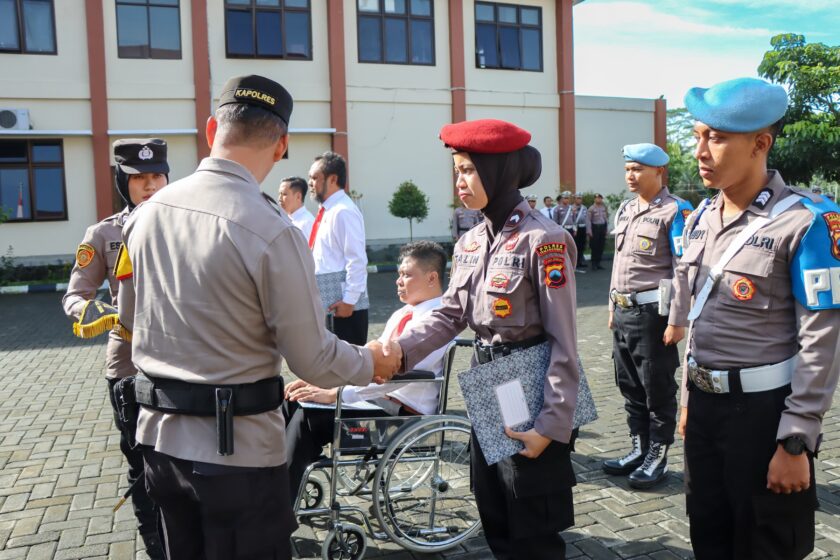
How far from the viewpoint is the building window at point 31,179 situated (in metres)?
18.5

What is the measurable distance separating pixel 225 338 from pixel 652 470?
10.4 ft

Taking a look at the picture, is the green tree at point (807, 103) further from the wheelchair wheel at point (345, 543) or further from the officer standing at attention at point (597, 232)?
the wheelchair wheel at point (345, 543)

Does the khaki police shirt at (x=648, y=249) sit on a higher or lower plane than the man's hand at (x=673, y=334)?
higher

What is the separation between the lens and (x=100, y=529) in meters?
4.03

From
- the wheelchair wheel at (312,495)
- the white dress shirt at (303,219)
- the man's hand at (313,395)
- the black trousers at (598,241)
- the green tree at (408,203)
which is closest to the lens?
the man's hand at (313,395)

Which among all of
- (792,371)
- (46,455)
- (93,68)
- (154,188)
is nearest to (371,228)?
(93,68)

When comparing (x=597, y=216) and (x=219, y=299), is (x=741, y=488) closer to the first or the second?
(x=219, y=299)

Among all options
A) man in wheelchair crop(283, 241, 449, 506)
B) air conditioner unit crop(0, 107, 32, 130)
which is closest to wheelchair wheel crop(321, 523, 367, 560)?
man in wheelchair crop(283, 241, 449, 506)

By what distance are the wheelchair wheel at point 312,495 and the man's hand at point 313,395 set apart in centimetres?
64

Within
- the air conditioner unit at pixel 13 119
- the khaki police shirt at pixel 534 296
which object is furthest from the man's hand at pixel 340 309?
the air conditioner unit at pixel 13 119

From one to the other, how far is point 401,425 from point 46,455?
119 inches

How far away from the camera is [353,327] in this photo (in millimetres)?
5871

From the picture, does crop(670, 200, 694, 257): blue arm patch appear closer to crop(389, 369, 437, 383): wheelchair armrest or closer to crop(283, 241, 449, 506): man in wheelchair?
crop(283, 241, 449, 506): man in wheelchair

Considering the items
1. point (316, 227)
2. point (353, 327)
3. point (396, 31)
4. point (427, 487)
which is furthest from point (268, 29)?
point (427, 487)
